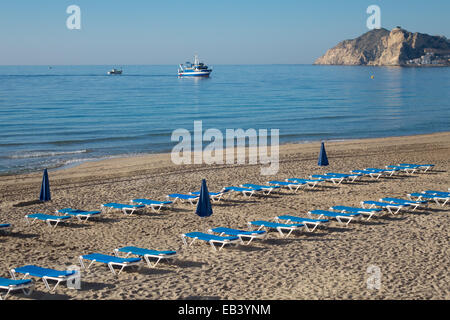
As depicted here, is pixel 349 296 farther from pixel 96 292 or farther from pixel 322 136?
pixel 322 136

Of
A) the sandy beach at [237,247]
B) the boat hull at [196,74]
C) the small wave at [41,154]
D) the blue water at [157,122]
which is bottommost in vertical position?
the sandy beach at [237,247]

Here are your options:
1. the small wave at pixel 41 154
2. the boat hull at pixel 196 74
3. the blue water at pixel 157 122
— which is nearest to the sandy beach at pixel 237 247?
the small wave at pixel 41 154

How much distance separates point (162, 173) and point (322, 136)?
13230mm

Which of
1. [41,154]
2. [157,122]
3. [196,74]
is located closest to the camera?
[41,154]

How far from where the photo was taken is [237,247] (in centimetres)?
960

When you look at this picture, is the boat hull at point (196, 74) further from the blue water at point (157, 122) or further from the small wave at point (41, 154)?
the small wave at point (41, 154)

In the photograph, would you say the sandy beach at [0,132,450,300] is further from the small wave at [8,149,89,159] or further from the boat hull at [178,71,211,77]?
the boat hull at [178,71,211,77]

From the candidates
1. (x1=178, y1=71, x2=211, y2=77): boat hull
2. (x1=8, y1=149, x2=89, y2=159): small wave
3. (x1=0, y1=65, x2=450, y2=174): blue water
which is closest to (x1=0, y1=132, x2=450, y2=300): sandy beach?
(x1=8, y1=149, x2=89, y2=159): small wave

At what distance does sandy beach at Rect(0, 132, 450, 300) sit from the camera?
7520 mm

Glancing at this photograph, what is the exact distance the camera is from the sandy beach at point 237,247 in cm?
752

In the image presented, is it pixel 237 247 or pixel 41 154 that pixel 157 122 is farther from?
pixel 237 247

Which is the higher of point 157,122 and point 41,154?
point 157,122

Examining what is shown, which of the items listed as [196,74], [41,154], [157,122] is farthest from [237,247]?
[196,74]
